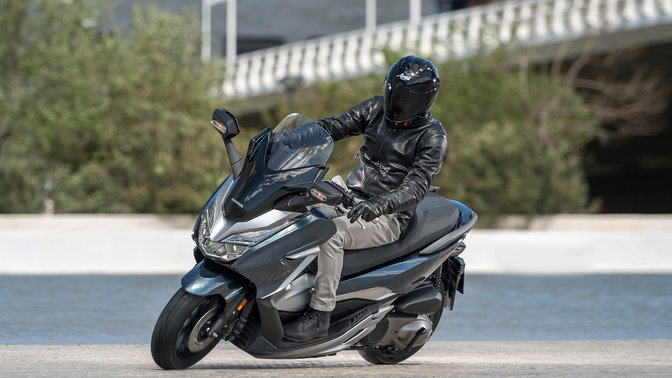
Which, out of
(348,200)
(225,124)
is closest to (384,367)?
(348,200)

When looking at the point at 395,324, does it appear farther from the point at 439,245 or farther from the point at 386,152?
the point at 386,152

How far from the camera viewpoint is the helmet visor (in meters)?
6.53

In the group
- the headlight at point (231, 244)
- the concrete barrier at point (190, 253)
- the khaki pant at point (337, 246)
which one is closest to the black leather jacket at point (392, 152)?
the khaki pant at point (337, 246)

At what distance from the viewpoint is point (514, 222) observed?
74.4 ft

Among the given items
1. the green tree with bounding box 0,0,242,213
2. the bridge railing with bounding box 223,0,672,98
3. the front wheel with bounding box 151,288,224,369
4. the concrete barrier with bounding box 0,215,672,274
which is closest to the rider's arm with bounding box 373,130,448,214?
the front wheel with bounding box 151,288,224,369

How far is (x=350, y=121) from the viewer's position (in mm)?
6789

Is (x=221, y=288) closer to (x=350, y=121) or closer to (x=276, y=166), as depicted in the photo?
(x=276, y=166)

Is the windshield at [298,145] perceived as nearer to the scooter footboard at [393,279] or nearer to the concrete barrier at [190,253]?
the scooter footboard at [393,279]

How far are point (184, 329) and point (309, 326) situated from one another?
70 centimetres

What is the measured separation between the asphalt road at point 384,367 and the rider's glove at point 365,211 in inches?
41.9

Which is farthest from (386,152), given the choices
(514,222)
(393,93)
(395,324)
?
(514,222)

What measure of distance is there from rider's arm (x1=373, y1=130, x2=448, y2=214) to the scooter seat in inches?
14.7

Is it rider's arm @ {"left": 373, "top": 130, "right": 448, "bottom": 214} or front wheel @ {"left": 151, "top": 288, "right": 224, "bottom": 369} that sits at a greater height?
rider's arm @ {"left": 373, "top": 130, "right": 448, "bottom": 214}

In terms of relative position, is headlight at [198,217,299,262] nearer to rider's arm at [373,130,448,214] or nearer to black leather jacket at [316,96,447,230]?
rider's arm at [373,130,448,214]
